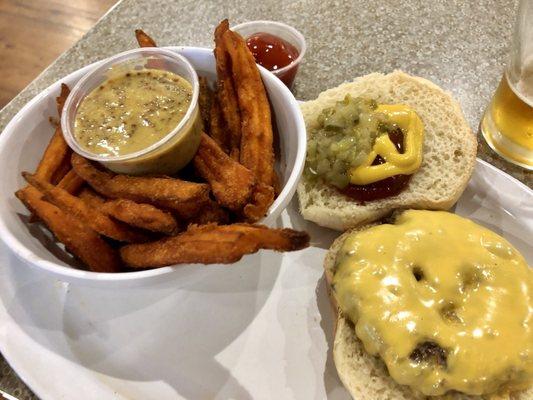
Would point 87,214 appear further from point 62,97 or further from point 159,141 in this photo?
point 62,97

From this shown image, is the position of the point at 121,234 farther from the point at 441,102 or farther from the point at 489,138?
the point at 489,138

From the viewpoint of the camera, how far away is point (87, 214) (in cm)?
126

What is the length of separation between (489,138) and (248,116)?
116 cm

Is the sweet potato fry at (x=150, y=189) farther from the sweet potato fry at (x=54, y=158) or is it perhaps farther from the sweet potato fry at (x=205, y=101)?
the sweet potato fry at (x=205, y=101)

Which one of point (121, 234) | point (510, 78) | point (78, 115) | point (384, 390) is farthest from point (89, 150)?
point (510, 78)

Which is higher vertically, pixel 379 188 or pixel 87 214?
pixel 87 214

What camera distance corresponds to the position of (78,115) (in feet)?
4.78

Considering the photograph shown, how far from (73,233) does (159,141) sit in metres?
0.32

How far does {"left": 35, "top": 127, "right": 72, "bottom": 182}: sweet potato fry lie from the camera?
139cm

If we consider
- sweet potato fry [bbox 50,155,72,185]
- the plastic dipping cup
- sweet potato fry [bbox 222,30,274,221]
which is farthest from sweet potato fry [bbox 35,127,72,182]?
the plastic dipping cup

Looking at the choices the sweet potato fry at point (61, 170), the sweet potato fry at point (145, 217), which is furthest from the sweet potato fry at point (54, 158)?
the sweet potato fry at point (145, 217)

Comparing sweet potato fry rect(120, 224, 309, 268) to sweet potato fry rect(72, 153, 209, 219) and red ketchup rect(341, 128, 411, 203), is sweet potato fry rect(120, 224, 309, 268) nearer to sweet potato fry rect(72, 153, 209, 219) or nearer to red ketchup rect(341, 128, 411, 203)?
sweet potato fry rect(72, 153, 209, 219)

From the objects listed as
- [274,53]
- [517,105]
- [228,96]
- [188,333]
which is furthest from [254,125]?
[517,105]

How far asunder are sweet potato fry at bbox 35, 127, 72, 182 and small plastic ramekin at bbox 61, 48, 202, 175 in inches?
1.8
